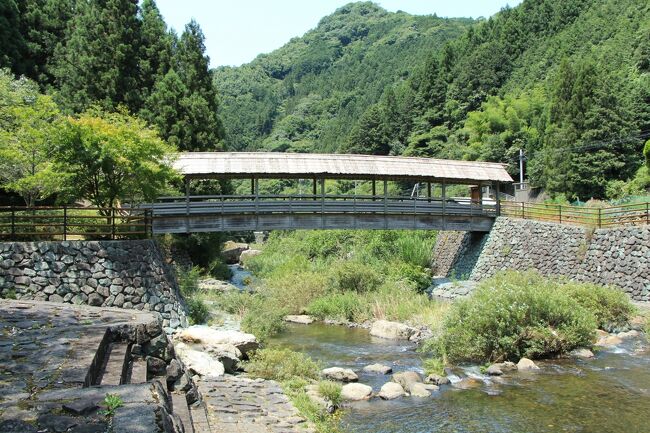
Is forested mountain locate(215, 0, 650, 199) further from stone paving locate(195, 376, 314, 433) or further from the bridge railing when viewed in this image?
stone paving locate(195, 376, 314, 433)

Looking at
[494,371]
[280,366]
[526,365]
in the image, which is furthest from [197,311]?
[526,365]

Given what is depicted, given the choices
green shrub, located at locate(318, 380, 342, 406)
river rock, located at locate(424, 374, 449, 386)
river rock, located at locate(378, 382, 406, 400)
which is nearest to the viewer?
green shrub, located at locate(318, 380, 342, 406)

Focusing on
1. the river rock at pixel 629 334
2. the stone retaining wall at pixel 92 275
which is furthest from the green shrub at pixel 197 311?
the river rock at pixel 629 334

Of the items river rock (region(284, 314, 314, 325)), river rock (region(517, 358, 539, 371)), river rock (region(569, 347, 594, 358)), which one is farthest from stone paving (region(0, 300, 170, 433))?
Answer: river rock (region(284, 314, 314, 325))

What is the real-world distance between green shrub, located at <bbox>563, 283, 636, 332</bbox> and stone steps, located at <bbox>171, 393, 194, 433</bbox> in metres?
12.2

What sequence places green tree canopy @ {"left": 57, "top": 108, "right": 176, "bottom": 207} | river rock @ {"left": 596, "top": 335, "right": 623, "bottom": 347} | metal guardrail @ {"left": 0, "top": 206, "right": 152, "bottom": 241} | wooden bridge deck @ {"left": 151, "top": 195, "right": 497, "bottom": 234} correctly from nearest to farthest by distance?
1. metal guardrail @ {"left": 0, "top": 206, "right": 152, "bottom": 241}
2. green tree canopy @ {"left": 57, "top": 108, "right": 176, "bottom": 207}
3. river rock @ {"left": 596, "top": 335, "right": 623, "bottom": 347}
4. wooden bridge deck @ {"left": 151, "top": 195, "right": 497, "bottom": 234}

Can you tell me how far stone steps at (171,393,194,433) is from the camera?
22.6ft

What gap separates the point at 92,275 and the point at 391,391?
7.64m

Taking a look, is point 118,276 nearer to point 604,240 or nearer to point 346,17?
point 604,240

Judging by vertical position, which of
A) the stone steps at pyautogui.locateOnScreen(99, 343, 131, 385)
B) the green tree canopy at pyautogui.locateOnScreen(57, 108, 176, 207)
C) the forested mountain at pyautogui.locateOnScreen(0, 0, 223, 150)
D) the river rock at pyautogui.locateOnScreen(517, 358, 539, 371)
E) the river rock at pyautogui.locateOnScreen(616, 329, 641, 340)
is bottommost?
the river rock at pyautogui.locateOnScreen(517, 358, 539, 371)

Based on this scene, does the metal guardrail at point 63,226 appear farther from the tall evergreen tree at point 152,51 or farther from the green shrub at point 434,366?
the tall evergreen tree at point 152,51

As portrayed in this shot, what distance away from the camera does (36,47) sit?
105ft

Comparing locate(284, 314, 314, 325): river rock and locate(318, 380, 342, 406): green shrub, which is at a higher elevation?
locate(318, 380, 342, 406): green shrub

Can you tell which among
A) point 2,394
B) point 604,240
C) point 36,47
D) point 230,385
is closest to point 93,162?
point 230,385
